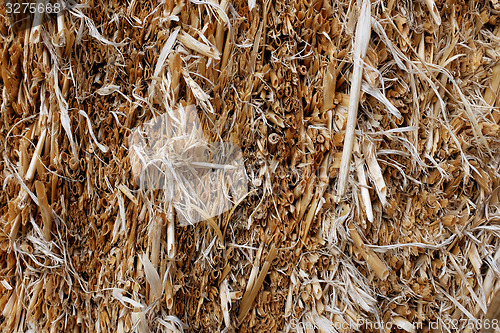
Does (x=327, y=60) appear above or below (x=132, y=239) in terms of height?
above

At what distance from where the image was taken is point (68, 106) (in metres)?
0.57

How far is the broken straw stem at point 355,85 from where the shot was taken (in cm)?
57

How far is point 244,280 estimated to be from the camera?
0.60 meters

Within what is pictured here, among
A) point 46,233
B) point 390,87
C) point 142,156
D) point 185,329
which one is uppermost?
point 390,87

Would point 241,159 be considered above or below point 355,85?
below

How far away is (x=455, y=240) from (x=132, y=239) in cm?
56

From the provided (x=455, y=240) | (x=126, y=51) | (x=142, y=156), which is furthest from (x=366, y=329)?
(x=126, y=51)

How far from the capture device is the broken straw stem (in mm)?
568

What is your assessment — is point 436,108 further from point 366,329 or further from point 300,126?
point 366,329

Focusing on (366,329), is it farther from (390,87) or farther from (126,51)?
(126,51)

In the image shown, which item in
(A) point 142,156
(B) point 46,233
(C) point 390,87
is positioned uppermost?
(C) point 390,87

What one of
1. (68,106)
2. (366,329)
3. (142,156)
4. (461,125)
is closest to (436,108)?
(461,125)

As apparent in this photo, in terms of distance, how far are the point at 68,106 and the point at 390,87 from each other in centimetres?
54

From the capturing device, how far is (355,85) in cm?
58
